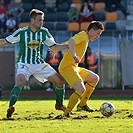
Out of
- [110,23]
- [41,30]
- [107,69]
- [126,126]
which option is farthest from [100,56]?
[126,126]

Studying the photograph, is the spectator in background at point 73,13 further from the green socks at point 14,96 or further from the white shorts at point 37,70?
the green socks at point 14,96

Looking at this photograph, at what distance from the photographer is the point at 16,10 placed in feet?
99.4

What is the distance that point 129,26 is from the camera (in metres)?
27.4

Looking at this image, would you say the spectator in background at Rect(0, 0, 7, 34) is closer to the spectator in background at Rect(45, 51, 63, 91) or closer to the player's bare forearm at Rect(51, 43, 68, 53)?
the spectator in background at Rect(45, 51, 63, 91)

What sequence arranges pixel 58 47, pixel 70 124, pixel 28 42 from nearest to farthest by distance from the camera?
pixel 70 124 < pixel 28 42 < pixel 58 47

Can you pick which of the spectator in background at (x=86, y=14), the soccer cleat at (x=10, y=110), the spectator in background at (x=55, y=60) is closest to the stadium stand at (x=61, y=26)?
the spectator in background at (x=86, y=14)

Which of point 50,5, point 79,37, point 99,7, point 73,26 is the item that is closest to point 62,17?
point 73,26

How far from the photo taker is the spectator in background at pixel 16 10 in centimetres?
2872

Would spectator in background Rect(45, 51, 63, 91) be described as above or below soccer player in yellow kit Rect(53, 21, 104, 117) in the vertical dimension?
below

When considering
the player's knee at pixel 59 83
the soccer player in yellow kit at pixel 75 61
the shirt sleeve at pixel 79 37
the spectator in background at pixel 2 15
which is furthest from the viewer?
the spectator in background at pixel 2 15

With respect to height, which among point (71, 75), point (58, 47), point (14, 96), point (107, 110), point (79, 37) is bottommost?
point (107, 110)

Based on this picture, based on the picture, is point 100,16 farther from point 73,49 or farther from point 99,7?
point 73,49

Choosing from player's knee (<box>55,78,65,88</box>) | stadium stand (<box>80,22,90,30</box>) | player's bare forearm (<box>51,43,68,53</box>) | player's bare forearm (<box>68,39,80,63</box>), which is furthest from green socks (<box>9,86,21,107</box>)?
stadium stand (<box>80,22,90,30</box>)

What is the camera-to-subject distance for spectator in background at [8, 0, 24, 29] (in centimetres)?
2872
